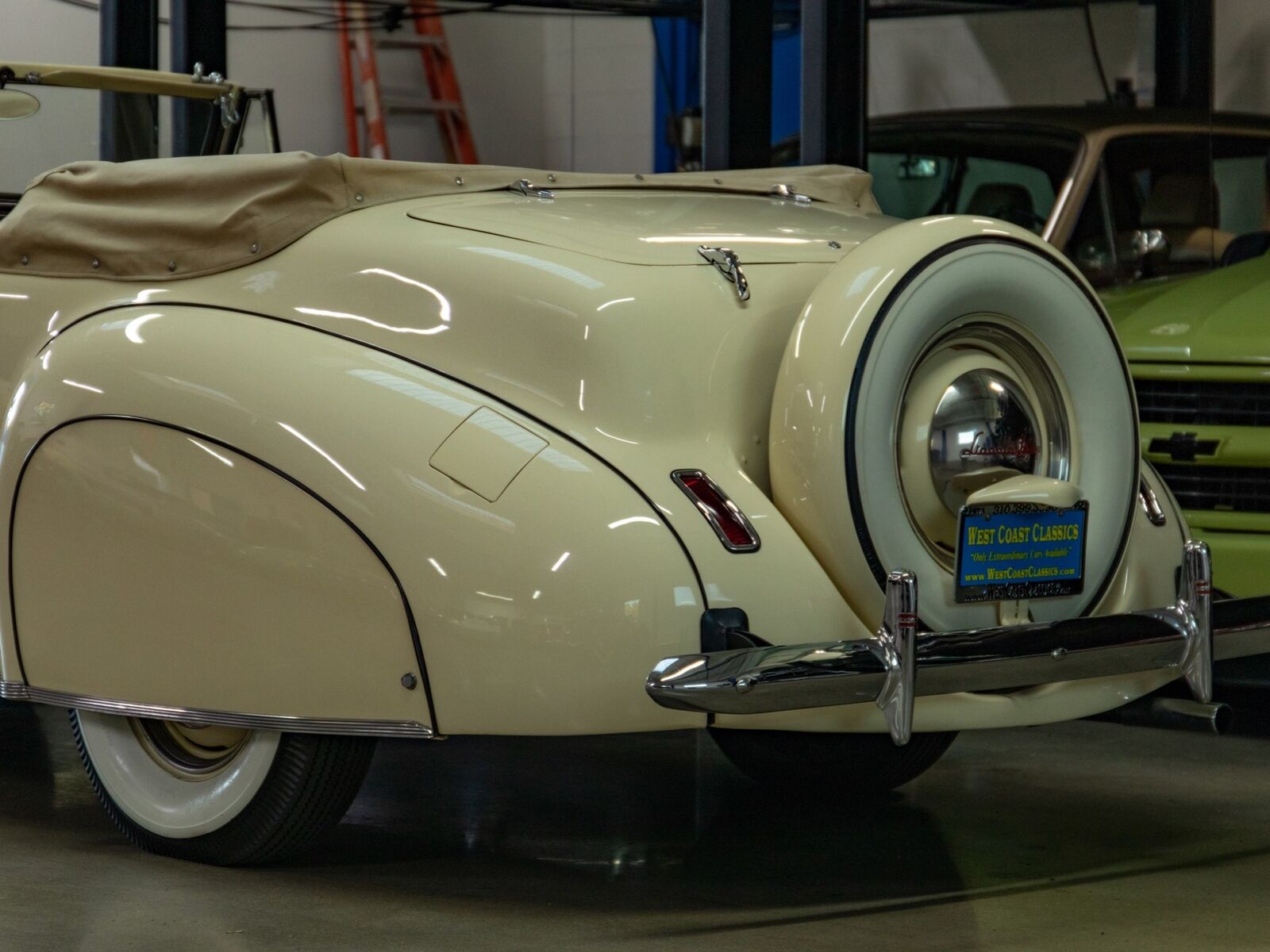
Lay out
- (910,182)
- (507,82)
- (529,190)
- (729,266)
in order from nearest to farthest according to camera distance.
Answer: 1. (729,266)
2. (529,190)
3. (910,182)
4. (507,82)

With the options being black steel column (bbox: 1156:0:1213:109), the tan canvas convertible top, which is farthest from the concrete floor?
black steel column (bbox: 1156:0:1213:109)

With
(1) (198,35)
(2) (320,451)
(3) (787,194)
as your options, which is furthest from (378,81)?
(2) (320,451)

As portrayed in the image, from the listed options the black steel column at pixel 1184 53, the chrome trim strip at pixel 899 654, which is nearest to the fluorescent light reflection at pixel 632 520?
the chrome trim strip at pixel 899 654

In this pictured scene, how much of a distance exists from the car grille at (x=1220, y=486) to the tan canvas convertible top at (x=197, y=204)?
1.76 m

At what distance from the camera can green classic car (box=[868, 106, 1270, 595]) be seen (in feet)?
14.4

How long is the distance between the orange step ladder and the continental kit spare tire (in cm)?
918

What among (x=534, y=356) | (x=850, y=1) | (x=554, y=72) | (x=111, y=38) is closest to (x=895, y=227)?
(x=534, y=356)

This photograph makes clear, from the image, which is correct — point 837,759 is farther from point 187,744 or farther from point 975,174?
point 975,174

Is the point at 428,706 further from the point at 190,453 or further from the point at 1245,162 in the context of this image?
the point at 1245,162

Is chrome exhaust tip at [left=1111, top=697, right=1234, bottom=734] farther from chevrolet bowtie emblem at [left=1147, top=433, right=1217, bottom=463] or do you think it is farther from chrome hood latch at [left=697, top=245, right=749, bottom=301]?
chevrolet bowtie emblem at [left=1147, top=433, right=1217, bottom=463]

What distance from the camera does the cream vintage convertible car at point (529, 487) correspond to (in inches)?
104

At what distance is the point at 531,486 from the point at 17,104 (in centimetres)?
249

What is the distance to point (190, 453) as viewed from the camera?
2.87 meters

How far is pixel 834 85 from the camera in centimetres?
572
